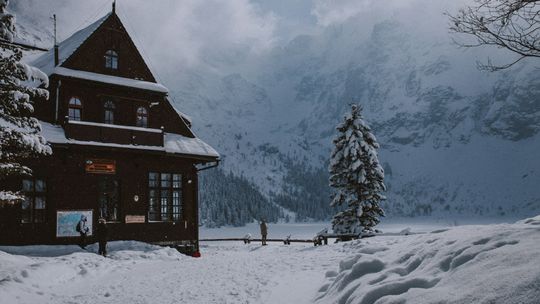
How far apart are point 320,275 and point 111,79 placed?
53.8ft

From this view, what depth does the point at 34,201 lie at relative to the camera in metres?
21.0

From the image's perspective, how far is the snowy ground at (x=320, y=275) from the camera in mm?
5320

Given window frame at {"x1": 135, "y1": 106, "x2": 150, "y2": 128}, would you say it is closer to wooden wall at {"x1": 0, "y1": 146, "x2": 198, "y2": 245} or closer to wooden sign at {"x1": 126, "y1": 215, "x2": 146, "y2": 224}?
wooden wall at {"x1": 0, "y1": 146, "x2": 198, "y2": 245}

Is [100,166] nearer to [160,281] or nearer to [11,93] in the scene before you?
[11,93]

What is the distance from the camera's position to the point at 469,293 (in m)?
5.00

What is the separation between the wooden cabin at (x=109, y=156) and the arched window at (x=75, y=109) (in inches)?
1.9

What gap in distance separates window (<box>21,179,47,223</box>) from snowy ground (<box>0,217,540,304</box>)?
150 cm

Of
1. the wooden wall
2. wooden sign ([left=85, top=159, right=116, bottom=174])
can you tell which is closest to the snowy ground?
the wooden wall

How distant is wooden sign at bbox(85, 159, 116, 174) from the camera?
22405mm

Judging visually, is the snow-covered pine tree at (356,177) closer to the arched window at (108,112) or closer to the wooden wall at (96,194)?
the wooden wall at (96,194)

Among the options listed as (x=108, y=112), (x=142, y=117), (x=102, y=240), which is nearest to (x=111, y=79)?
(x=108, y=112)

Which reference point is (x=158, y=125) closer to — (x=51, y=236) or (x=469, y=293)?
(x=51, y=236)

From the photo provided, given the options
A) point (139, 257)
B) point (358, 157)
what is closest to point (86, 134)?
point (139, 257)

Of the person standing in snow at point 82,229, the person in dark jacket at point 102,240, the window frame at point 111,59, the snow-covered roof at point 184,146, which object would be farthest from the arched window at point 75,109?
the person in dark jacket at point 102,240
